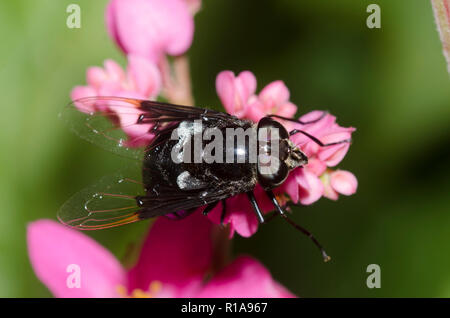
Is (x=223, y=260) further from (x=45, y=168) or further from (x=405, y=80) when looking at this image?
(x=405, y=80)


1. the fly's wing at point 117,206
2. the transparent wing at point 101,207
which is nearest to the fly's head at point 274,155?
the fly's wing at point 117,206

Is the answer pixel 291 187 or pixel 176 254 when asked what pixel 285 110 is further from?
pixel 176 254

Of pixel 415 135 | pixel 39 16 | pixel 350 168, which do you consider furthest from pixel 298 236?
pixel 39 16

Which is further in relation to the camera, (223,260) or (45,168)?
(45,168)

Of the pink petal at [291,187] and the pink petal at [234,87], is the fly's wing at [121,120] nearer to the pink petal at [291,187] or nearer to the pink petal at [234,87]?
the pink petal at [234,87]

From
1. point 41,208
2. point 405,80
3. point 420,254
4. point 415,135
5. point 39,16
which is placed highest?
point 39,16
